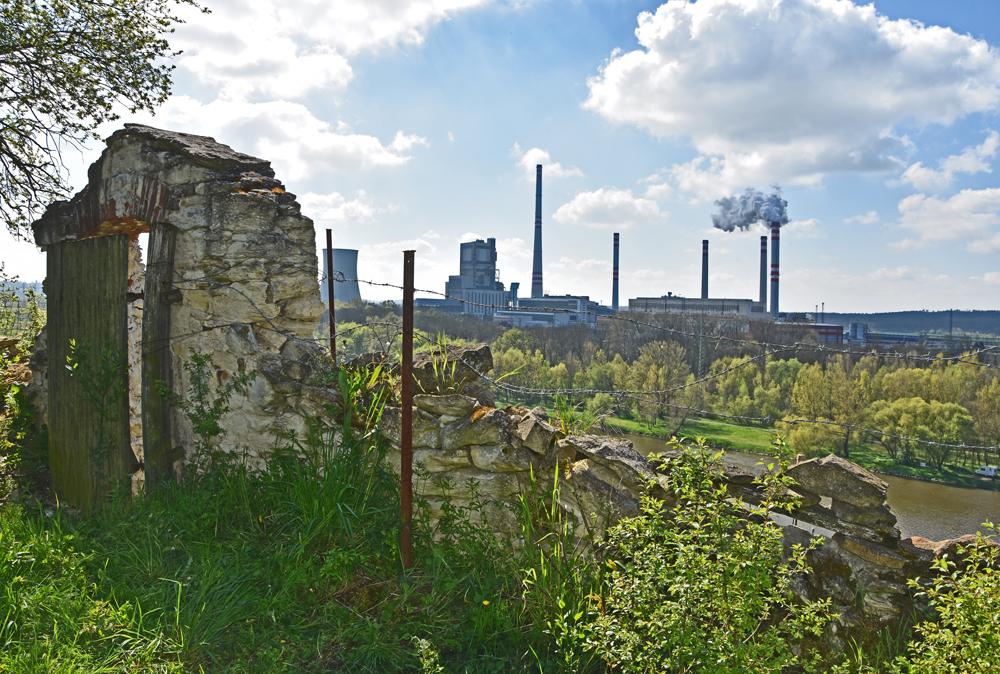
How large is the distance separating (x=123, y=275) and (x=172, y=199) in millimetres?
597

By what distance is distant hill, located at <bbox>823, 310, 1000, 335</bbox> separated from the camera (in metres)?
70.8

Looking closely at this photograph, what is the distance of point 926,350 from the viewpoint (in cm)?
3150

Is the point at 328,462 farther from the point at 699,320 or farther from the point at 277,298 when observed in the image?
the point at 699,320

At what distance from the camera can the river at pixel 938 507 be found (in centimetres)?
1857

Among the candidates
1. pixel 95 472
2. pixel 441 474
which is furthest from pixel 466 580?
pixel 95 472

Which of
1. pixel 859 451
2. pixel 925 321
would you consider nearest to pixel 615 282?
pixel 859 451

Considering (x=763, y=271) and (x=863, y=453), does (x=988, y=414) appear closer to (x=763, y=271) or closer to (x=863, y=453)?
(x=863, y=453)

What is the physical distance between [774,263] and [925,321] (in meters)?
40.7

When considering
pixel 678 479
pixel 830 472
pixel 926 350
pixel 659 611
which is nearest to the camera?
pixel 659 611

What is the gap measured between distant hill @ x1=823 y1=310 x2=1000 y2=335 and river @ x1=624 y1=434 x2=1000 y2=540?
4601 centimetres

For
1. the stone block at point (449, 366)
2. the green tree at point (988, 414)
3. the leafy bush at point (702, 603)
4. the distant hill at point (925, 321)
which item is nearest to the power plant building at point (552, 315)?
the distant hill at point (925, 321)

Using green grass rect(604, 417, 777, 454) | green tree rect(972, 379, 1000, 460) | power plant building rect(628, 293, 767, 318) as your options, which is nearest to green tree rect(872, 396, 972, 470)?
green tree rect(972, 379, 1000, 460)

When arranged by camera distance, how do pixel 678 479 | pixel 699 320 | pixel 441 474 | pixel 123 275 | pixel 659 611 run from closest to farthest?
1. pixel 659 611
2. pixel 678 479
3. pixel 441 474
4. pixel 123 275
5. pixel 699 320

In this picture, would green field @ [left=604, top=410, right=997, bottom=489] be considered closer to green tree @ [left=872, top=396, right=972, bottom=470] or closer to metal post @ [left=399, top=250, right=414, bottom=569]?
green tree @ [left=872, top=396, right=972, bottom=470]
